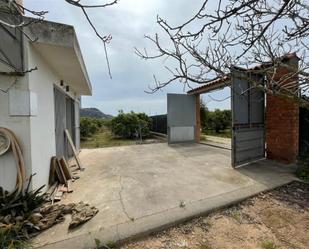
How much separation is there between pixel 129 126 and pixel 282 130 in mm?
9985

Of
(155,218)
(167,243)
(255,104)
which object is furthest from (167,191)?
(255,104)

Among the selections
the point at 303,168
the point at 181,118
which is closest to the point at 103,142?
→ the point at 181,118

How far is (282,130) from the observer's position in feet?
18.2

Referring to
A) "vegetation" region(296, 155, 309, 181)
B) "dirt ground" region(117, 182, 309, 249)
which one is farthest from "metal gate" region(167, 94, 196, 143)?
"dirt ground" region(117, 182, 309, 249)

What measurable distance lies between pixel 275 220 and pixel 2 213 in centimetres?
362

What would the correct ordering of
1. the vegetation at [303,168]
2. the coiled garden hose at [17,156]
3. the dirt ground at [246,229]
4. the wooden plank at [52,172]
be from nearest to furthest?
the dirt ground at [246,229] < the coiled garden hose at [17,156] < the wooden plank at [52,172] < the vegetation at [303,168]

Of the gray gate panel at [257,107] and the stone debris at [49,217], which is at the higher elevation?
the gray gate panel at [257,107]

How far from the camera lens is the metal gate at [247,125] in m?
5.27

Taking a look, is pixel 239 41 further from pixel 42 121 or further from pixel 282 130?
pixel 282 130

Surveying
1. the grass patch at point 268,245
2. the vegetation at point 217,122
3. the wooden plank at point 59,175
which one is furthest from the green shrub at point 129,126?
the grass patch at point 268,245

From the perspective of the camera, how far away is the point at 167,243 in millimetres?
2418

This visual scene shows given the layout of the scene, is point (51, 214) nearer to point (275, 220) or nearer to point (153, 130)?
point (275, 220)

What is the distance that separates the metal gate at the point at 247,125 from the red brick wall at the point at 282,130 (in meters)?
0.18

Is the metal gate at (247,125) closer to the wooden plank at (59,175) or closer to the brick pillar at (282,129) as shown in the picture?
the brick pillar at (282,129)
